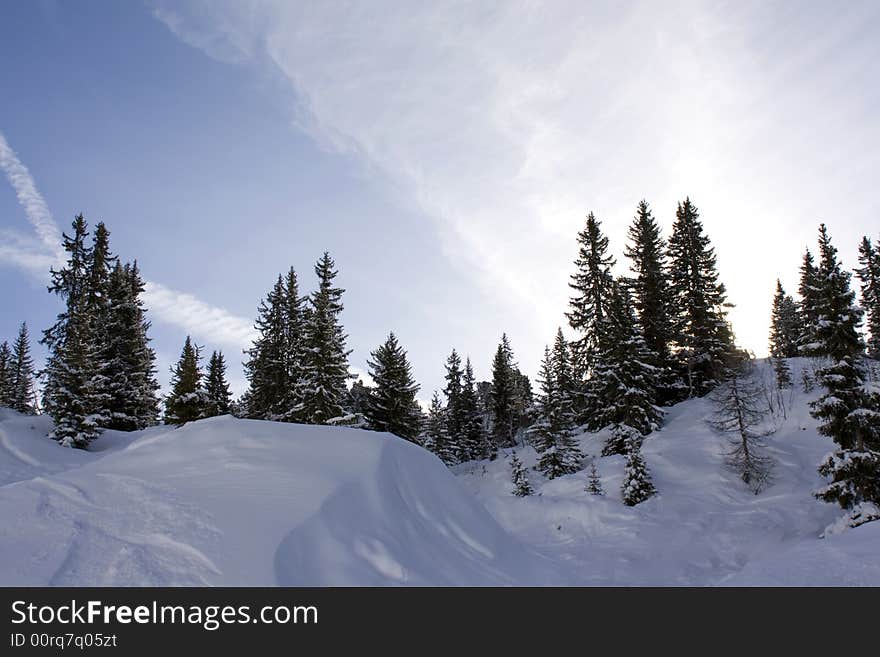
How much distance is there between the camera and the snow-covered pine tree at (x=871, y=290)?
42.3 meters

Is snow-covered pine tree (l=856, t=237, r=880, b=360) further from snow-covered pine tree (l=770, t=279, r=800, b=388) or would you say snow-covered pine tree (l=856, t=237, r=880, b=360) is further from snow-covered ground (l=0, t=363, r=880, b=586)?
snow-covered ground (l=0, t=363, r=880, b=586)

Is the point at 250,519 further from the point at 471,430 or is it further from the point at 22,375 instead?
the point at 22,375

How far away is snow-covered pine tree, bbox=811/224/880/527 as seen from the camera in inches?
593

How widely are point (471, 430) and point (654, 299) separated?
67.2ft

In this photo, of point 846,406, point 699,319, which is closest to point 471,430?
point 699,319

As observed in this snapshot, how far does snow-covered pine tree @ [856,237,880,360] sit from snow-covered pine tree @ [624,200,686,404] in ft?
71.8

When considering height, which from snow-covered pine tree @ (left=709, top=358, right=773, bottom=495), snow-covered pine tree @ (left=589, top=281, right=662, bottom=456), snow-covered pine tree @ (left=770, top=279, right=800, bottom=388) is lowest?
snow-covered pine tree @ (left=709, top=358, right=773, bottom=495)

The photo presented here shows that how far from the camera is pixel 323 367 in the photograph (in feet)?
93.9

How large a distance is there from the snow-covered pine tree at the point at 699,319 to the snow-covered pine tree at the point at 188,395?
30180mm

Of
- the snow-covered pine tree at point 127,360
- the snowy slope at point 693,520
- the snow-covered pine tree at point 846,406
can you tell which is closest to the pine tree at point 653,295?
the snowy slope at point 693,520

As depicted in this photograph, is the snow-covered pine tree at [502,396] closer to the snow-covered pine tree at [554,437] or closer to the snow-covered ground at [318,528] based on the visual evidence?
the snow-covered pine tree at [554,437]

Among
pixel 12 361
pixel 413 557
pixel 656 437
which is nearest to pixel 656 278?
pixel 656 437

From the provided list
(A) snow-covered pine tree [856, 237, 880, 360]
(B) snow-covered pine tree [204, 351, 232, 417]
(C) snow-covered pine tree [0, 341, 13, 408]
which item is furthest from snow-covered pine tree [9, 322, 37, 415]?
(A) snow-covered pine tree [856, 237, 880, 360]
